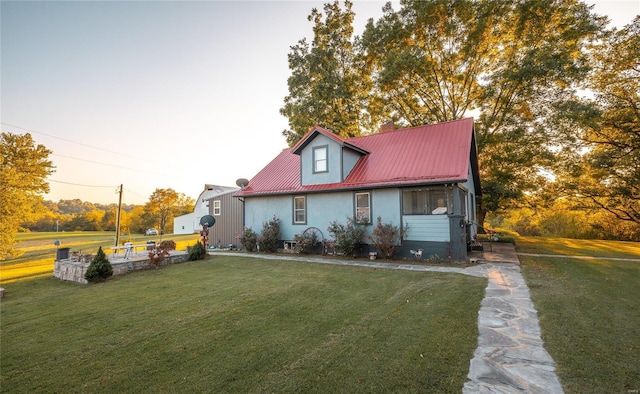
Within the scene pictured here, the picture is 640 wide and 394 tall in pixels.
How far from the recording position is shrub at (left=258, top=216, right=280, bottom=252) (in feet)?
43.8

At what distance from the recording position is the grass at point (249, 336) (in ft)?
9.22

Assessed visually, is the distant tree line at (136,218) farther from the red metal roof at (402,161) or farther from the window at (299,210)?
the window at (299,210)

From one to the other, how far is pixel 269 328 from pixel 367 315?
165 centimetres

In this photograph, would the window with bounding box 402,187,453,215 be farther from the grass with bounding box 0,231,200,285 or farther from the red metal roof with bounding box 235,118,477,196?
the grass with bounding box 0,231,200,285

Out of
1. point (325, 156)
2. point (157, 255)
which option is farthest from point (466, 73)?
point (157, 255)

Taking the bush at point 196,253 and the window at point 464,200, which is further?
the bush at point 196,253

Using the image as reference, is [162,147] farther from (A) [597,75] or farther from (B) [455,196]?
(A) [597,75]

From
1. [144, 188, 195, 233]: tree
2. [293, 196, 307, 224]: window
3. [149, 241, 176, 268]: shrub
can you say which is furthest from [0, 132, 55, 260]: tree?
[144, 188, 195, 233]: tree

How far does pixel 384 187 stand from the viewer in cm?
1072

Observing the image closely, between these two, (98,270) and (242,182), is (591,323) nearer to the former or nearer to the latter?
(98,270)

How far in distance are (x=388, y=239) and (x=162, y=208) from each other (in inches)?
1636

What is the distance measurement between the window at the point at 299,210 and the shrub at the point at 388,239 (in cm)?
389

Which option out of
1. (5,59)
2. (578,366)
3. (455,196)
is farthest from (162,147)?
(578,366)

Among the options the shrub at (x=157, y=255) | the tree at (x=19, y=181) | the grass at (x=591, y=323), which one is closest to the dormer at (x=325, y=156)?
the shrub at (x=157, y=255)
